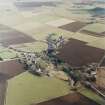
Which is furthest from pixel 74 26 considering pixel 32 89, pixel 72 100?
pixel 72 100

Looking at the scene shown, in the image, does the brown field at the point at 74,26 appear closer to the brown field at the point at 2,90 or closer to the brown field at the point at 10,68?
the brown field at the point at 10,68

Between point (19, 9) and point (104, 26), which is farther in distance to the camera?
point (19, 9)

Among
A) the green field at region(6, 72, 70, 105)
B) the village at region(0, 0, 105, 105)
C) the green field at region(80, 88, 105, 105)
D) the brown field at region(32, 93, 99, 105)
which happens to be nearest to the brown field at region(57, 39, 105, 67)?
the village at region(0, 0, 105, 105)

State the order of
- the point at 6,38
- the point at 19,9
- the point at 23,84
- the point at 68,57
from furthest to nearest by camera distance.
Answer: the point at 19,9 → the point at 6,38 → the point at 68,57 → the point at 23,84

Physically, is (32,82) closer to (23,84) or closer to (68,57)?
(23,84)

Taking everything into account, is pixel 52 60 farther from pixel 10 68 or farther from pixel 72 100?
pixel 72 100

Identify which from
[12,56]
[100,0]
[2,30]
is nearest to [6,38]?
[2,30]
